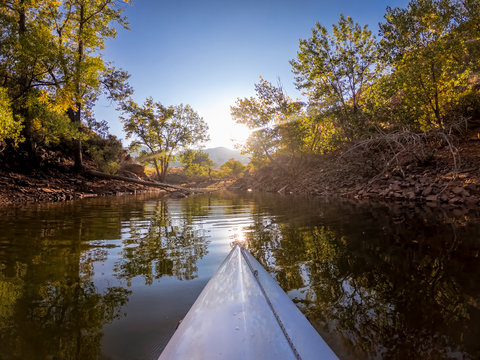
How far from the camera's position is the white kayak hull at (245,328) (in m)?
1.09

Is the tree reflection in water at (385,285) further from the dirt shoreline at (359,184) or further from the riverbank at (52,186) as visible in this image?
the riverbank at (52,186)

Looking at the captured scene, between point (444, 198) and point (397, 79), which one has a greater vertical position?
point (397, 79)

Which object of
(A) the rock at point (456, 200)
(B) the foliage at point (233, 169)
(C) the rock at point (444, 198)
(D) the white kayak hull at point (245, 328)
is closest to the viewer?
(D) the white kayak hull at point (245, 328)

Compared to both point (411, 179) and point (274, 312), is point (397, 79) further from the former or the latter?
point (274, 312)

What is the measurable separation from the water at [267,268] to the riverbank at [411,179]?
411 cm

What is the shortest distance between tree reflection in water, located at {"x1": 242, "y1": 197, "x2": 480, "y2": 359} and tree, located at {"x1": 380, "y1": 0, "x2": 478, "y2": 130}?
9602 mm

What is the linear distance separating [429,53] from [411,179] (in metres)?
6.02

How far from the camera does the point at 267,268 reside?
295 centimetres

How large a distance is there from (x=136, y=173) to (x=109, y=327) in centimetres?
2941

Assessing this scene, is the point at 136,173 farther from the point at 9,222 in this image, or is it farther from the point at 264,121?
the point at 9,222

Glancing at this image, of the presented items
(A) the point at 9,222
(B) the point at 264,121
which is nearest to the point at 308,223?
(A) the point at 9,222

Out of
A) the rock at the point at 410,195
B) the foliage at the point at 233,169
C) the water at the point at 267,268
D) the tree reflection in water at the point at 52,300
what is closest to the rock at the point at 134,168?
the water at the point at 267,268

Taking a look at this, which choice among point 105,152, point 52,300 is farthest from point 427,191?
point 105,152

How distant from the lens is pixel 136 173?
28.6 meters
